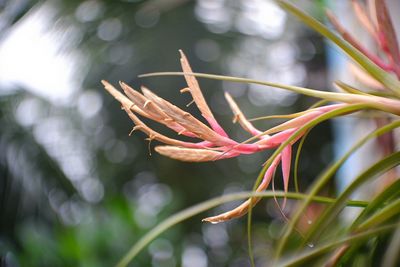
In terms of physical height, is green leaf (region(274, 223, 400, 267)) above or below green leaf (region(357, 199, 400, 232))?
above

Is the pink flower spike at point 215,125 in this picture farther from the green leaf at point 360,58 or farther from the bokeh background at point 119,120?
the bokeh background at point 119,120

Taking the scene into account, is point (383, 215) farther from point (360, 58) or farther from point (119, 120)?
point (119, 120)

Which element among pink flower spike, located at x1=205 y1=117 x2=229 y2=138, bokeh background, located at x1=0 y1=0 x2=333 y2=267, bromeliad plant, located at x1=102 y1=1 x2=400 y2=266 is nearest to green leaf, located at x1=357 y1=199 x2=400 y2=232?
bromeliad plant, located at x1=102 y1=1 x2=400 y2=266

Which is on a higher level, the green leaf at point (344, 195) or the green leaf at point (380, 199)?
the green leaf at point (344, 195)

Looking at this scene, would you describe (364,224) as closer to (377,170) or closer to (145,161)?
(377,170)

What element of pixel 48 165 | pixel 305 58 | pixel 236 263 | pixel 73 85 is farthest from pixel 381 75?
pixel 305 58

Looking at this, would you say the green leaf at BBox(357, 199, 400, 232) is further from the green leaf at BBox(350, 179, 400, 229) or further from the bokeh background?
the bokeh background

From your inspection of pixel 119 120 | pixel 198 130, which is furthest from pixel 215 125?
pixel 119 120

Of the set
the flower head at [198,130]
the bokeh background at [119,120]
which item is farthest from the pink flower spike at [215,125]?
the bokeh background at [119,120]

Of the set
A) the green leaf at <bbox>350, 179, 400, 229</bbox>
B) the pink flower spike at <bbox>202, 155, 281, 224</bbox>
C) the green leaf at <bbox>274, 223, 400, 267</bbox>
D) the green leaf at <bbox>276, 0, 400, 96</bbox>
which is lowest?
the green leaf at <bbox>350, 179, 400, 229</bbox>

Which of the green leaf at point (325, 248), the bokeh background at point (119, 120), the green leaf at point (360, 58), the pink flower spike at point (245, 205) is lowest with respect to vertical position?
the bokeh background at point (119, 120)
